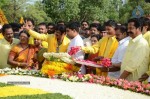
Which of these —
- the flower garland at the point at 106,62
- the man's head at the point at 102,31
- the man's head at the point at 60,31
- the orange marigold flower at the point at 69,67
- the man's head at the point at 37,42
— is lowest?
the orange marigold flower at the point at 69,67

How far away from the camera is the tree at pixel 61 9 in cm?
5303

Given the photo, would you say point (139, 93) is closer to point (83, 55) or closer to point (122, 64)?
point (122, 64)

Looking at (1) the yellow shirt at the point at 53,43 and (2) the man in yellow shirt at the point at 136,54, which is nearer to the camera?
(2) the man in yellow shirt at the point at 136,54

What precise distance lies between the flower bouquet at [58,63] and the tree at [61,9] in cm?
4317

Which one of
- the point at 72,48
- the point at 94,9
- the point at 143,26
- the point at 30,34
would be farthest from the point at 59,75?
the point at 94,9

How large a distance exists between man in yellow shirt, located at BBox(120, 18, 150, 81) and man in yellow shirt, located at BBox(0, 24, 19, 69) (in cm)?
350

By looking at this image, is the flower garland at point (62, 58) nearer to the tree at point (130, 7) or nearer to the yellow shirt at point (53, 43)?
the yellow shirt at point (53, 43)

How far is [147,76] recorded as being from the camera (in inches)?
332

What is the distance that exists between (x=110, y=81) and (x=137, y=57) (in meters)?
0.81

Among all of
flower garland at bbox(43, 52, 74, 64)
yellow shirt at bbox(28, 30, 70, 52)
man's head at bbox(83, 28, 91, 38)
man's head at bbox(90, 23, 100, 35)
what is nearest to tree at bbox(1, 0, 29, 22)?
man's head at bbox(83, 28, 91, 38)

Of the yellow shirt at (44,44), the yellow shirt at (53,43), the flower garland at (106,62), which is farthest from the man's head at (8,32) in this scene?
the flower garland at (106,62)

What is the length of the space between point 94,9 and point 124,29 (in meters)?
47.6

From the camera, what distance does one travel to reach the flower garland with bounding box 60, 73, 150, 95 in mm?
8148

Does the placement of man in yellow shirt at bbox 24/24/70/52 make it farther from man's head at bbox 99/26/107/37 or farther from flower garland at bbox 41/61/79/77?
man's head at bbox 99/26/107/37
